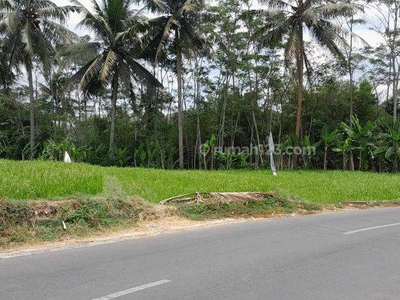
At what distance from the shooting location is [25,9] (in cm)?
2839

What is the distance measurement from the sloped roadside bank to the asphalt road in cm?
86

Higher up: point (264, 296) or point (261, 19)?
point (261, 19)

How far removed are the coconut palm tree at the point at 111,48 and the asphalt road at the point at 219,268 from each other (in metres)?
20.6

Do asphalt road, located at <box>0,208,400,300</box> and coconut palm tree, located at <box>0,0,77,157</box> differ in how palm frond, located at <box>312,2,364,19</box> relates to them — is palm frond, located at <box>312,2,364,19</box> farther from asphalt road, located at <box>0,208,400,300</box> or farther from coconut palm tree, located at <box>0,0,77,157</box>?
asphalt road, located at <box>0,208,400,300</box>

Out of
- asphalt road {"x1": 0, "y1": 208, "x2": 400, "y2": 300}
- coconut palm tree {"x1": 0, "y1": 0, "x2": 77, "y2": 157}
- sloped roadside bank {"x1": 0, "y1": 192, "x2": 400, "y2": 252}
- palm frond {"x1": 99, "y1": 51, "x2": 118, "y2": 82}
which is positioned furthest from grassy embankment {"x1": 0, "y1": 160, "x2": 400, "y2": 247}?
coconut palm tree {"x1": 0, "y1": 0, "x2": 77, "y2": 157}

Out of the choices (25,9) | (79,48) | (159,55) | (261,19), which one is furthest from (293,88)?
(25,9)

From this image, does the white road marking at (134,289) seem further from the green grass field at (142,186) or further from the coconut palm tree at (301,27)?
the coconut palm tree at (301,27)

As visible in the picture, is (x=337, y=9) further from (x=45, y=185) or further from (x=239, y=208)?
(x=45, y=185)

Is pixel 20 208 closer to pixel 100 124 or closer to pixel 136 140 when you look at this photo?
pixel 136 140

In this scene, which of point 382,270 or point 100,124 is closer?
point 382,270

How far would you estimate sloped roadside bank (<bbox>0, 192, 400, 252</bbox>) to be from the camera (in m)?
7.70

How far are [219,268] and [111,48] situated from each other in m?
24.8

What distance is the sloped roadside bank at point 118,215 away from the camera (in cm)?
770

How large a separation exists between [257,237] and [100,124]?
3343 cm
